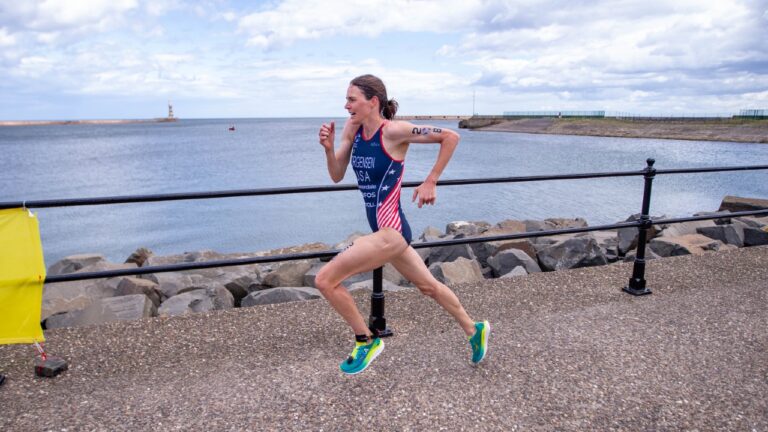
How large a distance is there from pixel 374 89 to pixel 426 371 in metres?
1.71

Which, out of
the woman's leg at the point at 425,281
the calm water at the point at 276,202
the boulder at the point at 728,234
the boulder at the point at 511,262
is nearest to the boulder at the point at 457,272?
the boulder at the point at 511,262

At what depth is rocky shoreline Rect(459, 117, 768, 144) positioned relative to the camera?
69000mm

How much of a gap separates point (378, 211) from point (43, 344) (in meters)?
2.54

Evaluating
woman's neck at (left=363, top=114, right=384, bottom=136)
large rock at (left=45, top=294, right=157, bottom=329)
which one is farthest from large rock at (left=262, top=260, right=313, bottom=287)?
woman's neck at (left=363, top=114, right=384, bottom=136)

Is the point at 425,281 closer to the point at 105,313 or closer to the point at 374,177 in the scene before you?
the point at 374,177

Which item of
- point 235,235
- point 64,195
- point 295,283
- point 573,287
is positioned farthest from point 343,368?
point 64,195

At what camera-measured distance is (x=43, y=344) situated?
4066 millimetres

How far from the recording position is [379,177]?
3.36 m

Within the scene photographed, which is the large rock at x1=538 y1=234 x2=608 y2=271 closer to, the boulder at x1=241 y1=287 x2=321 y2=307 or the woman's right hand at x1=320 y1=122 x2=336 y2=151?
the boulder at x1=241 y1=287 x2=321 y2=307

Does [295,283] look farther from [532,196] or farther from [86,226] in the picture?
[532,196]

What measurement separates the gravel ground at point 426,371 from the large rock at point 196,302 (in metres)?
2.26

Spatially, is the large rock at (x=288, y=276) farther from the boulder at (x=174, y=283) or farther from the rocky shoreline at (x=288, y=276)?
the boulder at (x=174, y=283)

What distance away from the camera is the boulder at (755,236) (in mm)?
9880

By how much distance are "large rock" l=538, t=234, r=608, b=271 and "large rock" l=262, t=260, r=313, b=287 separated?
3.51m
